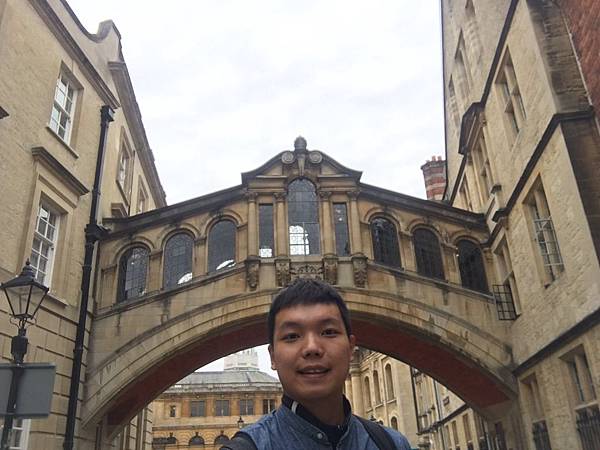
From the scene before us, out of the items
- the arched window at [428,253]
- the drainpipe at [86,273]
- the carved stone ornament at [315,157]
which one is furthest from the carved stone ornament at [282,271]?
the drainpipe at [86,273]

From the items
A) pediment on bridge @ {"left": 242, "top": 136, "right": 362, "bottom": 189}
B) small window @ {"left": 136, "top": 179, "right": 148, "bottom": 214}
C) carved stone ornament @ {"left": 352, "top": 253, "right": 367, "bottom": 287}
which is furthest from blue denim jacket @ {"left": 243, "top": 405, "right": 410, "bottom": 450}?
small window @ {"left": 136, "top": 179, "right": 148, "bottom": 214}

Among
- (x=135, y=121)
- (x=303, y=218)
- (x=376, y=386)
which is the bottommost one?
(x=376, y=386)

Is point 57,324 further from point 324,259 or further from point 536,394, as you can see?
point 536,394

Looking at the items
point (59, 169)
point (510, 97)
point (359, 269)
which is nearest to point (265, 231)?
point (359, 269)

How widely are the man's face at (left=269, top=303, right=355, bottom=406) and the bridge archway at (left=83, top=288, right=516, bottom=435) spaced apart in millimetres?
11004

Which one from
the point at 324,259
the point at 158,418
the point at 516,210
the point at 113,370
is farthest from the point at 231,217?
the point at 158,418

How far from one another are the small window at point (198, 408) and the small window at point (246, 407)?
3.62 metres

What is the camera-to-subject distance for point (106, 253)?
13.5 metres

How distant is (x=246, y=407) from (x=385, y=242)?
4305 cm

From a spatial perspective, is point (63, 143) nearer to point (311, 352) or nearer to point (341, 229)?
point (341, 229)

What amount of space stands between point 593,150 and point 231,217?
8.30m

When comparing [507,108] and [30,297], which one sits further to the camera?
[507,108]

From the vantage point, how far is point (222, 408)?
52.2 m

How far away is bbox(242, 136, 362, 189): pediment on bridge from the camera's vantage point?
14.0 m
